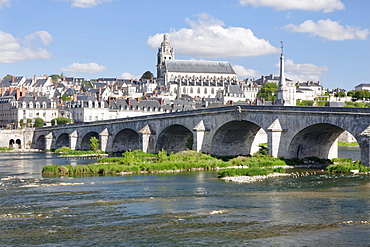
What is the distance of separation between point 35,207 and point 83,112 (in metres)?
88.8

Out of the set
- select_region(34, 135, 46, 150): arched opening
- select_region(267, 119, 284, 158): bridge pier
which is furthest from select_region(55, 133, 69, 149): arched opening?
select_region(267, 119, 284, 158): bridge pier

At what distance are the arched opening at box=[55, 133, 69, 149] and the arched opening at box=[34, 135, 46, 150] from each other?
15.0 ft

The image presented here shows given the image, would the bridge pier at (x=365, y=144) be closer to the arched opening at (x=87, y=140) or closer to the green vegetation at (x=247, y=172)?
the green vegetation at (x=247, y=172)

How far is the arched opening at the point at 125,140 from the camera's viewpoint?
86688mm

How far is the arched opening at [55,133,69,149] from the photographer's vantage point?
3938 inches

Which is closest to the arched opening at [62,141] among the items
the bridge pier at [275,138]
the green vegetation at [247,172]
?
the bridge pier at [275,138]

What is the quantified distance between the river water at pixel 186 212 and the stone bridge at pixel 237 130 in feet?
19.7

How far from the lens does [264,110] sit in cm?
5816

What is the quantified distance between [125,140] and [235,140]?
25.0 meters

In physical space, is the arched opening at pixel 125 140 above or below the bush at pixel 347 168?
above

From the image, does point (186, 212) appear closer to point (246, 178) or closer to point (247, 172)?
point (246, 178)

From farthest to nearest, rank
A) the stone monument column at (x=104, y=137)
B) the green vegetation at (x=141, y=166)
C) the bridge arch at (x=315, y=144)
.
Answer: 1. the stone monument column at (x=104, y=137)
2. the bridge arch at (x=315, y=144)
3. the green vegetation at (x=141, y=166)

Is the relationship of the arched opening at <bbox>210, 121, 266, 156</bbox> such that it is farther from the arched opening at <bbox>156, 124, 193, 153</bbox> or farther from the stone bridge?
the arched opening at <bbox>156, 124, 193, 153</bbox>

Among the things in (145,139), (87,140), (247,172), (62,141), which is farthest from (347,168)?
(62,141)
